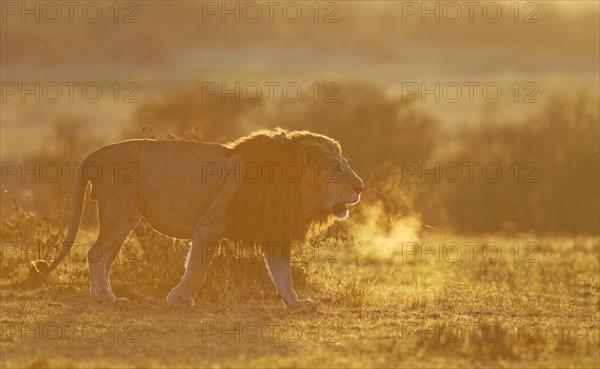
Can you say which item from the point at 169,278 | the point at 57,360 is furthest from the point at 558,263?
the point at 57,360

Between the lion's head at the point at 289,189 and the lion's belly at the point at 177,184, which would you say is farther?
the lion's belly at the point at 177,184

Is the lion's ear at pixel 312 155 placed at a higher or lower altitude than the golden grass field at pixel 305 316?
higher

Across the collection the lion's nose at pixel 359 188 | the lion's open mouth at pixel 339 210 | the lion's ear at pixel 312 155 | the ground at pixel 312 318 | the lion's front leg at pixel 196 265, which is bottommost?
the ground at pixel 312 318

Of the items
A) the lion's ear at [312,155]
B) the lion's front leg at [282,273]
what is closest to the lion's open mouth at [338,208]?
the lion's ear at [312,155]

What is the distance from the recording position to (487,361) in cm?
1080

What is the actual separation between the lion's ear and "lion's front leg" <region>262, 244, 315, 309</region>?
2.84 ft

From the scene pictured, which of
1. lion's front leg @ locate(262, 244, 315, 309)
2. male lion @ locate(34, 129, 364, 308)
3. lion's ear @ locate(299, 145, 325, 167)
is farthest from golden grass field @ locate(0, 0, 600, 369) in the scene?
lion's ear @ locate(299, 145, 325, 167)

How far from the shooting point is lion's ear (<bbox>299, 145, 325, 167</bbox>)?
1302cm

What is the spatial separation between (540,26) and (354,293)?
9337 centimetres

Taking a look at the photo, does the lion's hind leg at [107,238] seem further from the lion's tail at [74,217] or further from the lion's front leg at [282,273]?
the lion's front leg at [282,273]

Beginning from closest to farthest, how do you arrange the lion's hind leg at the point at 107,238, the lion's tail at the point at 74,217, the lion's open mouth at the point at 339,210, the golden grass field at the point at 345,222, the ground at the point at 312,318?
the ground at the point at 312,318 → the golden grass field at the point at 345,222 → the lion's open mouth at the point at 339,210 → the lion's hind leg at the point at 107,238 → the lion's tail at the point at 74,217

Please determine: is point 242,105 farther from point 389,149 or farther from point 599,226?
point 599,226

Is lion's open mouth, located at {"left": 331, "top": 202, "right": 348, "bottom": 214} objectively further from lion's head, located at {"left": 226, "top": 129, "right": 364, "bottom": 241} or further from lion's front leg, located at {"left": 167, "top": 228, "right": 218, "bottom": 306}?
lion's front leg, located at {"left": 167, "top": 228, "right": 218, "bottom": 306}

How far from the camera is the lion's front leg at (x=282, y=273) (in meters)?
13.2
